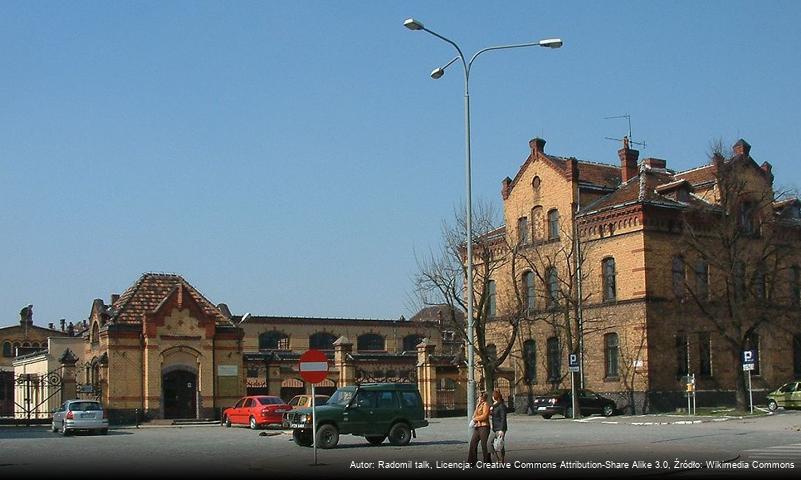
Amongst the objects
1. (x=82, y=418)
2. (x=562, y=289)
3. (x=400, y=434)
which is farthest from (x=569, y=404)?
(x=82, y=418)

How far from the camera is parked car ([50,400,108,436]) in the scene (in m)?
40.0

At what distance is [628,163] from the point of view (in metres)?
59.2

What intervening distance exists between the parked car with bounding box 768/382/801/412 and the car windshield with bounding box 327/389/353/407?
2891cm

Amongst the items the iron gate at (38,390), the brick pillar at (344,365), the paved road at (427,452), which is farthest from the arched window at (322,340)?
the paved road at (427,452)

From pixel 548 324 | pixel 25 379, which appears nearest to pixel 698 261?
pixel 548 324

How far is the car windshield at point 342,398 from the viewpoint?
29.6 m

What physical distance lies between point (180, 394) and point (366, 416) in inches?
898

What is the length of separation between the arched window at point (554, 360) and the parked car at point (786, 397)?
38.7ft

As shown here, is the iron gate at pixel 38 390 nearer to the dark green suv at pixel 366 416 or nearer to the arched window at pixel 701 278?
the dark green suv at pixel 366 416

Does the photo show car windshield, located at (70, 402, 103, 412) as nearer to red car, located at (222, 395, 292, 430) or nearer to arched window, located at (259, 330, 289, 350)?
red car, located at (222, 395, 292, 430)

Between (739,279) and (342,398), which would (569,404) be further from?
(342,398)

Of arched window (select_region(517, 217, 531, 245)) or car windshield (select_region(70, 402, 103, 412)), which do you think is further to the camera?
arched window (select_region(517, 217, 531, 245))

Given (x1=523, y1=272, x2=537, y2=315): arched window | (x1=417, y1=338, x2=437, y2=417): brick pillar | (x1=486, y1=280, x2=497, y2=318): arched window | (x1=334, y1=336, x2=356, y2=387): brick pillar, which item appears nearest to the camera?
(x1=417, y1=338, x2=437, y2=417): brick pillar

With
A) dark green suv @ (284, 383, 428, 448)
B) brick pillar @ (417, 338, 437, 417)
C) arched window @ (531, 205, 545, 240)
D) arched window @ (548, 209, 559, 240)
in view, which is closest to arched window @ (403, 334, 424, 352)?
arched window @ (531, 205, 545, 240)
